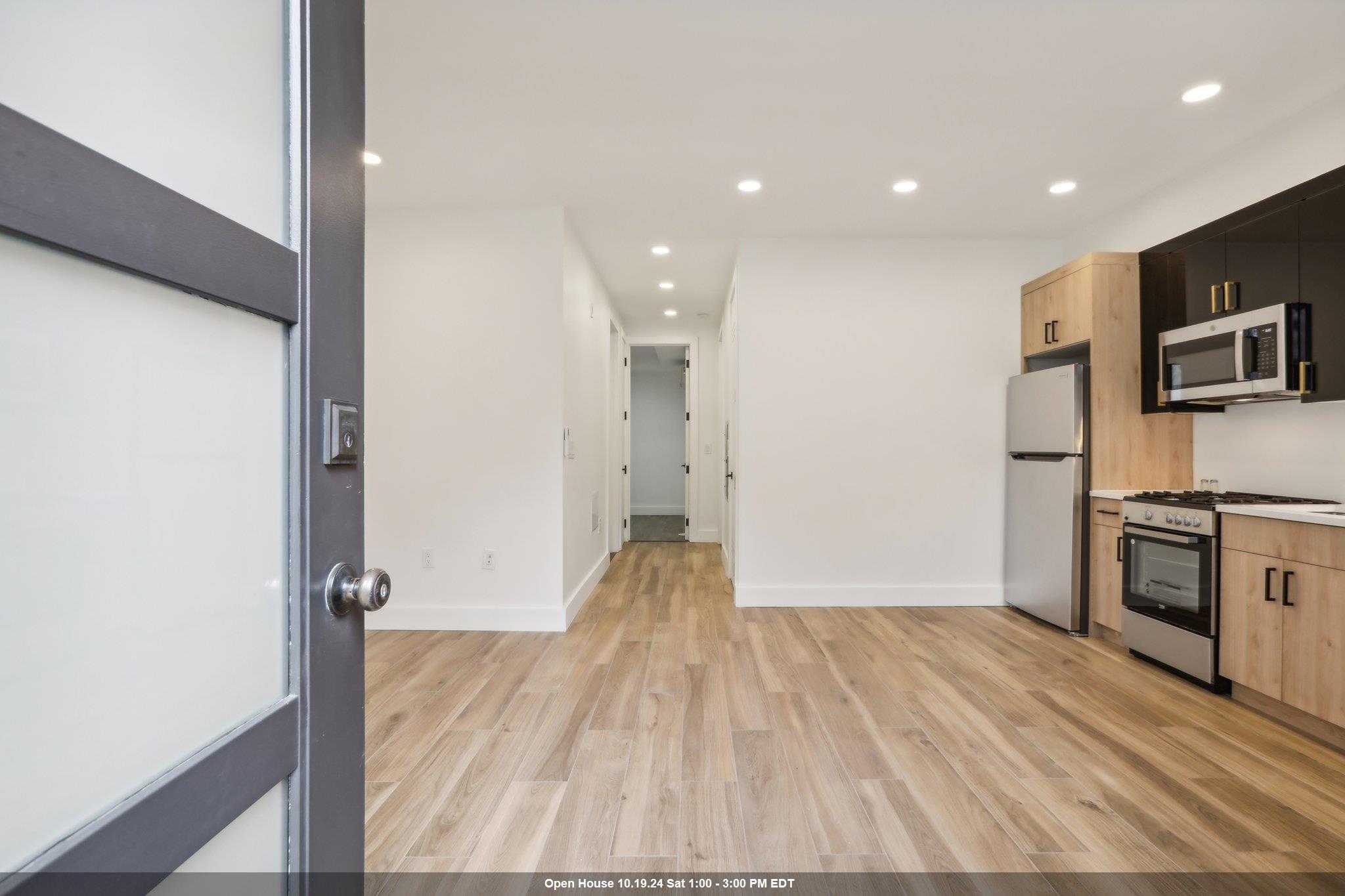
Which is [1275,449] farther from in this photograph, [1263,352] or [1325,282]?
[1325,282]

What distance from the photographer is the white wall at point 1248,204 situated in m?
2.80

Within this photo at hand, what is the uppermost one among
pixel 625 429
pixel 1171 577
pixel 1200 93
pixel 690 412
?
pixel 1200 93

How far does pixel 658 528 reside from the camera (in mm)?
8336

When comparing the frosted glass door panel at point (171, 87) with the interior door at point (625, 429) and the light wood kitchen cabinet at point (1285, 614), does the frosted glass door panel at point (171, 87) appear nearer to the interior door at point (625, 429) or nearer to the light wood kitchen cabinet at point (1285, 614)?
the light wood kitchen cabinet at point (1285, 614)

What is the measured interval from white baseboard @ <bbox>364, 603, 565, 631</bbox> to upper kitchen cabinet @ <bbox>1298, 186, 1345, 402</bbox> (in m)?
3.78

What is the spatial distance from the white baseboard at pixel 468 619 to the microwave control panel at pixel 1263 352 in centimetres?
365

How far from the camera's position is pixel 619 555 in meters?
6.36

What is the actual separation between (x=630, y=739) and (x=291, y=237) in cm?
220

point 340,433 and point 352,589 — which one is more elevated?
point 340,433

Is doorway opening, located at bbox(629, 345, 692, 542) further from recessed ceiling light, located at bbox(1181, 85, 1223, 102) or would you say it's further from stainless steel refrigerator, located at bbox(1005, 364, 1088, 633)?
recessed ceiling light, located at bbox(1181, 85, 1223, 102)

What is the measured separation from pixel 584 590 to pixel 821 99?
333cm

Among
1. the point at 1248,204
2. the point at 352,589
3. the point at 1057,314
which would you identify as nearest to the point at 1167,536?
the point at 1057,314

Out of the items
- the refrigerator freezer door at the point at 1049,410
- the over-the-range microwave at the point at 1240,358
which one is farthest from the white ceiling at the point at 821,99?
the refrigerator freezer door at the point at 1049,410

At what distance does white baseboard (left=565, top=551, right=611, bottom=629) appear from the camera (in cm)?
401
